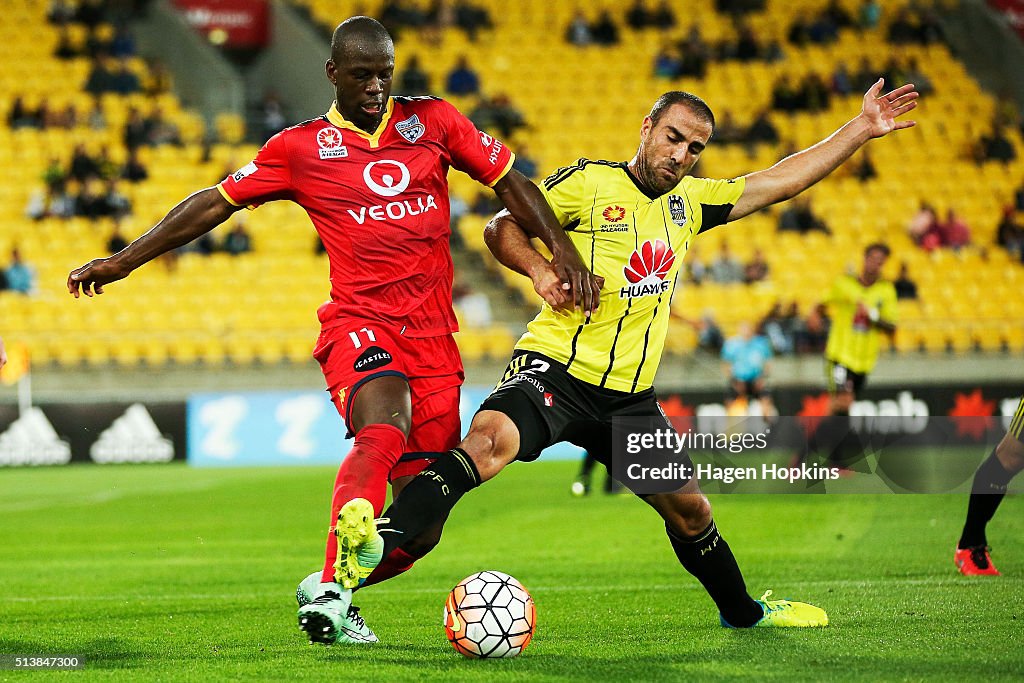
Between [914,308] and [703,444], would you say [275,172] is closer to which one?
[703,444]

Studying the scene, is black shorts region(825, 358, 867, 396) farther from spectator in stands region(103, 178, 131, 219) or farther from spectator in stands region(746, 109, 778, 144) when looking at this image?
spectator in stands region(103, 178, 131, 219)

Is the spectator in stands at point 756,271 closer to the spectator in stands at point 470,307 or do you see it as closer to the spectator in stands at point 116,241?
the spectator in stands at point 470,307

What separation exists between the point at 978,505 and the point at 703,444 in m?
1.99

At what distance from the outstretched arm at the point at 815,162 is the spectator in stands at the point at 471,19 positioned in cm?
2159

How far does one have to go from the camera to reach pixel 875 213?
2473 cm

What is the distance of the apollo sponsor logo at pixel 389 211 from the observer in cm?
563

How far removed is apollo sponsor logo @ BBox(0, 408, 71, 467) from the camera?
18.1m

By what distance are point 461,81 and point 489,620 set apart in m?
20.8

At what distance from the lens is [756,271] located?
73.7 ft

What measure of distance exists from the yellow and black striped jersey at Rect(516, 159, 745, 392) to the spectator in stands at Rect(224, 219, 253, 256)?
655 inches

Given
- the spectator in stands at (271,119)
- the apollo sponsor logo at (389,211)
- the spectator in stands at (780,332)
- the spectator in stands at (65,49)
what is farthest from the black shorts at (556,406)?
the spectator in stands at (65,49)

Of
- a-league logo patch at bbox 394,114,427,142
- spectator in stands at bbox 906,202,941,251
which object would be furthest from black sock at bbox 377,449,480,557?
spectator in stands at bbox 906,202,941,251

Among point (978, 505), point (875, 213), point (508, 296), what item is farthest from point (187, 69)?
point (978, 505)

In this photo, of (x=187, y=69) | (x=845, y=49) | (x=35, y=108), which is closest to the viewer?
(x=35, y=108)
